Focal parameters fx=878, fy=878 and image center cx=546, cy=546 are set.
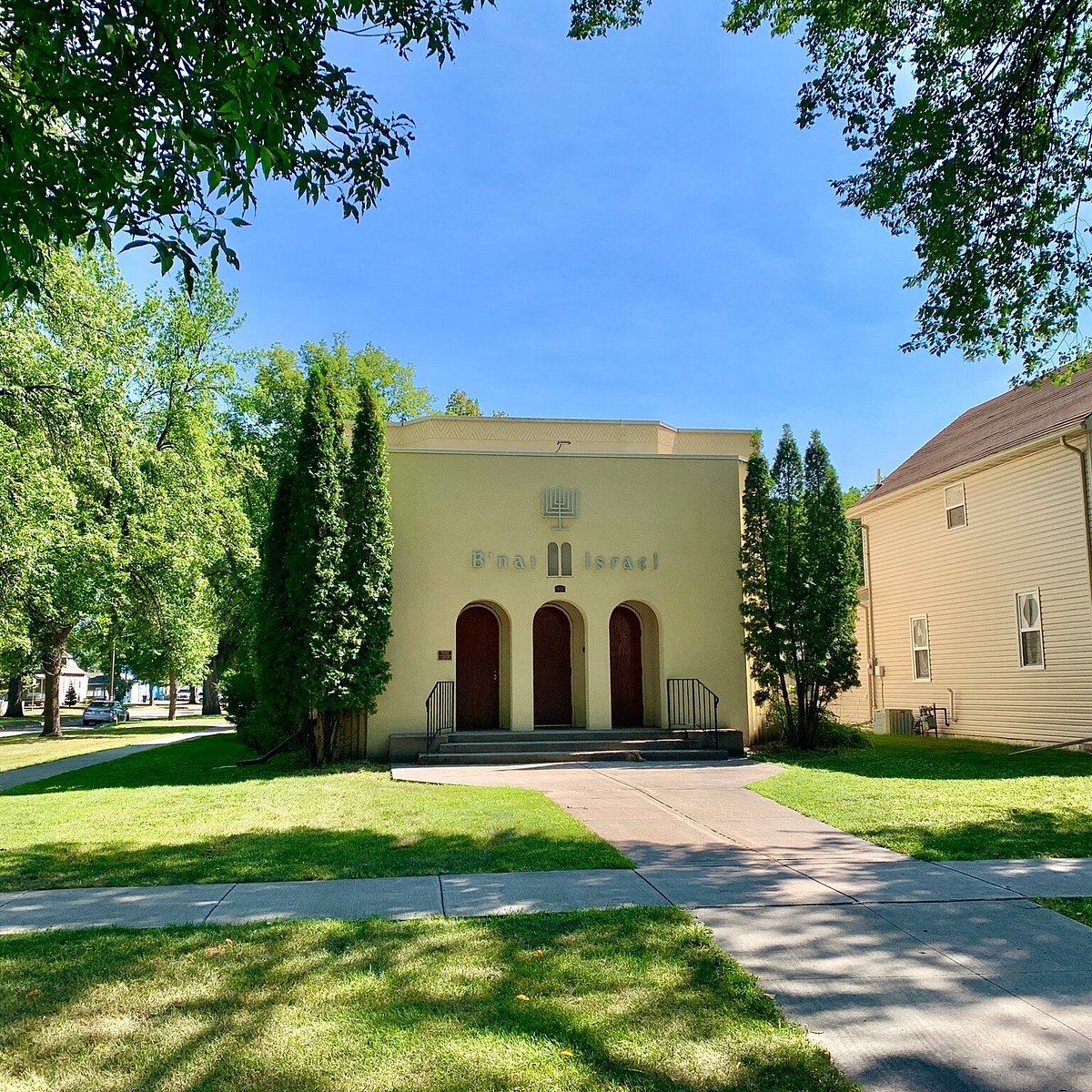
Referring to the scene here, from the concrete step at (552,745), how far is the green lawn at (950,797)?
189cm

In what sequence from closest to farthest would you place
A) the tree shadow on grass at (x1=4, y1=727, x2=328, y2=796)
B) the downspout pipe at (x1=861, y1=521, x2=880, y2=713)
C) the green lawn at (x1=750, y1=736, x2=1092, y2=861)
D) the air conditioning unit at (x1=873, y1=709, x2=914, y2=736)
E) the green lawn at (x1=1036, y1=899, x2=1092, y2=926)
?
the green lawn at (x1=1036, y1=899, x2=1092, y2=926), the green lawn at (x1=750, y1=736, x2=1092, y2=861), the tree shadow on grass at (x1=4, y1=727, x2=328, y2=796), the air conditioning unit at (x1=873, y1=709, x2=914, y2=736), the downspout pipe at (x1=861, y1=521, x2=880, y2=713)

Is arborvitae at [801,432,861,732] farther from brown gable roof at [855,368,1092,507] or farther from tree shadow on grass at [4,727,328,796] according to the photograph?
tree shadow on grass at [4,727,328,796]

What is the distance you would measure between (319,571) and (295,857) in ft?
24.5

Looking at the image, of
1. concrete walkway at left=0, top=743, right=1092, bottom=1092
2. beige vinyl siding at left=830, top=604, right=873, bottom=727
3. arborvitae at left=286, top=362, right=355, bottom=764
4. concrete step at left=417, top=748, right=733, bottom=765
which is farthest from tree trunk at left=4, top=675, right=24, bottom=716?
concrete walkway at left=0, top=743, right=1092, bottom=1092

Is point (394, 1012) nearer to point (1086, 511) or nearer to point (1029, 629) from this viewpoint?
point (1086, 511)

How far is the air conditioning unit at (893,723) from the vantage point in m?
19.7

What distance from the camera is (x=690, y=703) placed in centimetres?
1681

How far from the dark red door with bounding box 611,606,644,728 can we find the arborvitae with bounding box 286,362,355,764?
5.75 m

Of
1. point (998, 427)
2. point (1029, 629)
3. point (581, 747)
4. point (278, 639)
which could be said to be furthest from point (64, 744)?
point (998, 427)

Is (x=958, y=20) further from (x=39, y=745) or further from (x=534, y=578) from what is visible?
(x=39, y=745)

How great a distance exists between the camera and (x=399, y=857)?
23.2 ft

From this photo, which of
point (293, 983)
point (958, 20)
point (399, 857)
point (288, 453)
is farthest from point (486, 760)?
point (288, 453)

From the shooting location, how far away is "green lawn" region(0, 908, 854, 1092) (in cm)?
335

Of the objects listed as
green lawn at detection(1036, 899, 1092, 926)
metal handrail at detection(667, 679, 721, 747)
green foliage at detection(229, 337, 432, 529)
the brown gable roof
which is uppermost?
green foliage at detection(229, 337, 432, 529)
